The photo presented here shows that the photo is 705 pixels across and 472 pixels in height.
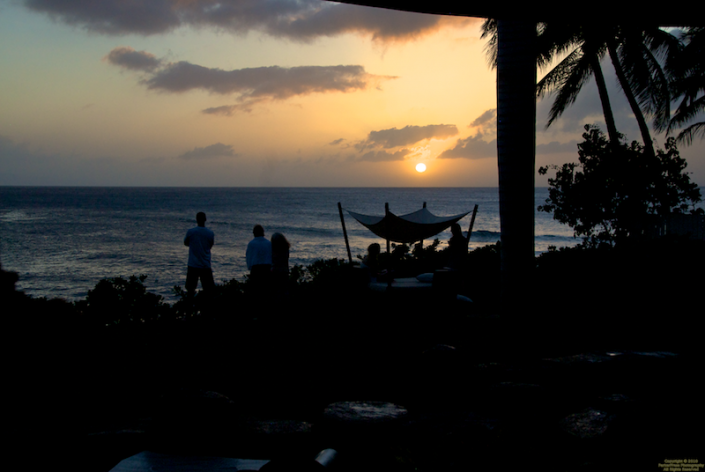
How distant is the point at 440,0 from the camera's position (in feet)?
4.53

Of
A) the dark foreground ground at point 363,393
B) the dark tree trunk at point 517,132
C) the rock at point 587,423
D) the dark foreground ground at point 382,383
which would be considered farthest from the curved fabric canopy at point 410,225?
the rock at point 587,423

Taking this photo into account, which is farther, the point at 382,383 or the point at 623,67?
the point at 623,67

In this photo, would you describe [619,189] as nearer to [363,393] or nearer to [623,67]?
[623,67]

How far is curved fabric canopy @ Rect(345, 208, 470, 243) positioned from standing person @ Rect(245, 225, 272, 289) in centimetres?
266

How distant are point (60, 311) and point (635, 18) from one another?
21.8 ft

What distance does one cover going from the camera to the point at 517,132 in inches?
198

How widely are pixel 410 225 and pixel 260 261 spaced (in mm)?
3903

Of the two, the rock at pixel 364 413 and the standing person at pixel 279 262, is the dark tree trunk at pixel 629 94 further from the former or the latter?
the rock at pixel 364 413

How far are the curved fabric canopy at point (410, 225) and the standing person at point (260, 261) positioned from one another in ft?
8.73

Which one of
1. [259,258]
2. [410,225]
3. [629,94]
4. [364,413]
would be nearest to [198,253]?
[259,258]

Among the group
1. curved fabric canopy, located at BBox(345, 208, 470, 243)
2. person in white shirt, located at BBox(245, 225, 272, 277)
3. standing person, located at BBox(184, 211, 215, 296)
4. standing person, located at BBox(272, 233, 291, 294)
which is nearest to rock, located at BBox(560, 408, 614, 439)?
standing person, located at BBox(272, 233, 291, 294)

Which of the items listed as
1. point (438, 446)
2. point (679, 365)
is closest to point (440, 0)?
point (438, 446)

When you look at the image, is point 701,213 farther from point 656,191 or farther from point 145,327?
point 145,327

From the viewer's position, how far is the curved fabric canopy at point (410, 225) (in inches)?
415
